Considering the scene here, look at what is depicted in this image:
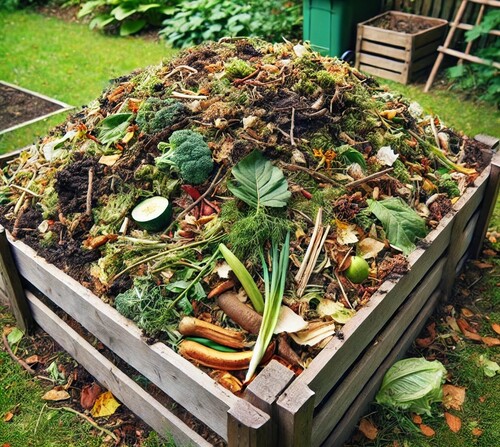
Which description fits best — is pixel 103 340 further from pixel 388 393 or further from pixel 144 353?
pixel 388 393

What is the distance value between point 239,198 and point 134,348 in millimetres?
939

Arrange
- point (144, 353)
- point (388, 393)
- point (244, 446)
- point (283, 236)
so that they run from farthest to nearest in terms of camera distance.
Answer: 1. point (388, 393)
2. point (283, 236)
3. point (144, 353)
4. point (244, 446)

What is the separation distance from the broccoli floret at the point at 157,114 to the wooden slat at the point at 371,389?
1915 mm

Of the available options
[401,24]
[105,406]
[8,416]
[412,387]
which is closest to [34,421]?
[8,416]

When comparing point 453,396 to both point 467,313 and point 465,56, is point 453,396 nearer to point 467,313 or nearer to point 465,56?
point 467,313

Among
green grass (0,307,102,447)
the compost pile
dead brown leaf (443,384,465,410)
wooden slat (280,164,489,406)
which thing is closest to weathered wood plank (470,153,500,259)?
the compost pile

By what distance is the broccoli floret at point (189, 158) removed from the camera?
2.88 metres

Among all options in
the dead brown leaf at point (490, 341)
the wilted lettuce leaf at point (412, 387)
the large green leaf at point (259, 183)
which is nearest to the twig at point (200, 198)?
the large green leaf at point (259, 183)

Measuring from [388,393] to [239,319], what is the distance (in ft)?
3.53

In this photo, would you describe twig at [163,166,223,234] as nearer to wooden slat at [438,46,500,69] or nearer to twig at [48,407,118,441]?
twig at [48,407,118,441]

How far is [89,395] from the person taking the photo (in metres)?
3.11

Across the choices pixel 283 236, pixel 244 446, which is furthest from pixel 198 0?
pixel 244 446

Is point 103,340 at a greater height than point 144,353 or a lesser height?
lesser

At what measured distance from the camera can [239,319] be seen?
8.05ft
